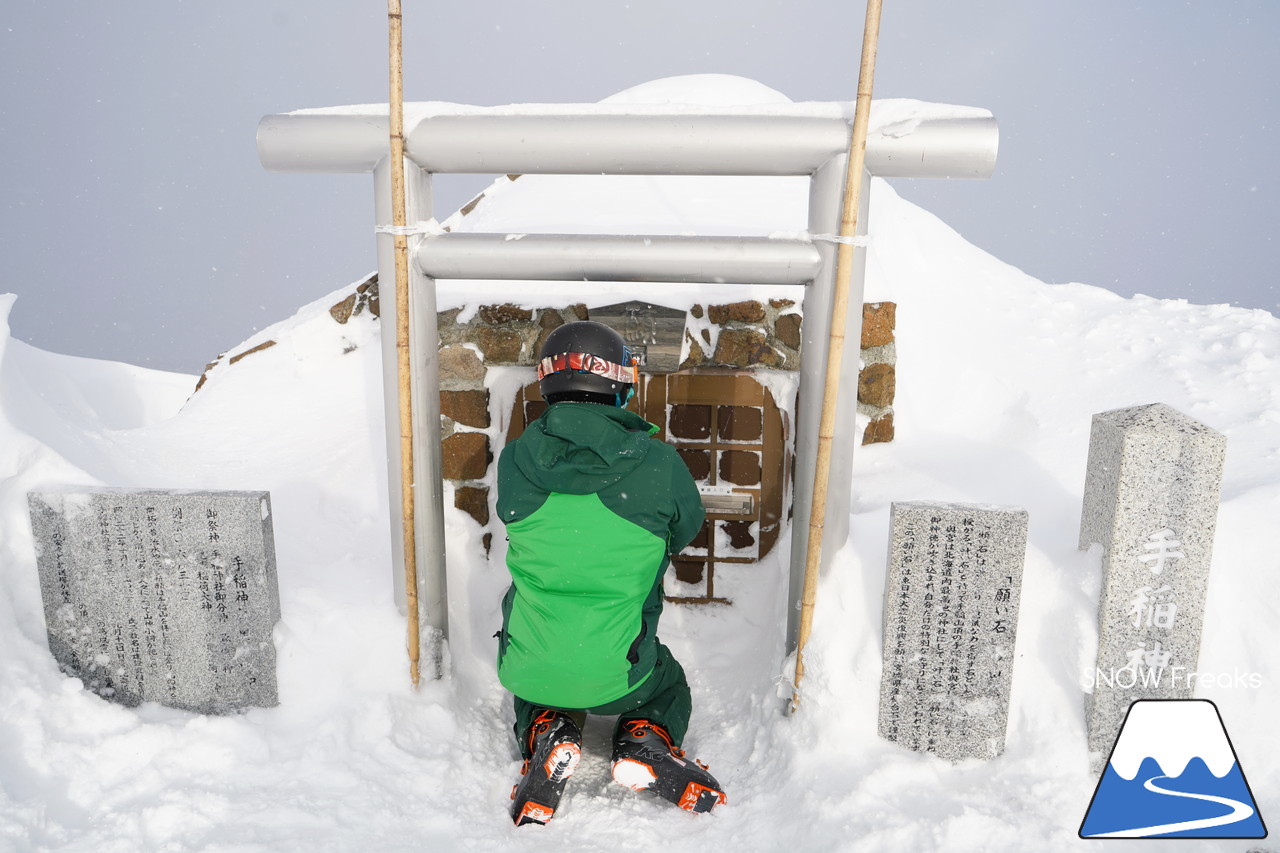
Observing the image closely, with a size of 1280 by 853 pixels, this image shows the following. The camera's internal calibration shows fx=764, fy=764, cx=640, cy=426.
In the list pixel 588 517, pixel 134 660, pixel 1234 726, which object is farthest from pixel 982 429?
pixel 134 660

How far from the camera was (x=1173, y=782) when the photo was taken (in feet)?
7.05

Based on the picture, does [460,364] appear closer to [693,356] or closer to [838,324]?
[693,356]

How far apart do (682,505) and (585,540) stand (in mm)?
331

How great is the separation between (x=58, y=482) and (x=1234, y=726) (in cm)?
379

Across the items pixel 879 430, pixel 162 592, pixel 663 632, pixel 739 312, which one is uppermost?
pixel 739 312

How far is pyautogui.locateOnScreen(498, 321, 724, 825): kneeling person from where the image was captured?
2.27 metres

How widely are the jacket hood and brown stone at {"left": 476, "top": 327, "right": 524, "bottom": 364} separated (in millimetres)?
945

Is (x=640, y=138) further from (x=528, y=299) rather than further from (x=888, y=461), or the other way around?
(x=888, y=461)

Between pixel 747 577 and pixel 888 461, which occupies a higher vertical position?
pixel 888 461

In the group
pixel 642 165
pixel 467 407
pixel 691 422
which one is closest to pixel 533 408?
pixel 467 407

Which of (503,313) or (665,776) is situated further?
(503,313)

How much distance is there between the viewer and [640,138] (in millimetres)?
2350

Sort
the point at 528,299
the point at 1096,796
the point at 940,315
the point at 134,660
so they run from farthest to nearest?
the point at 940,315 → the point at 528,299 → the point at 134,660 → the point at 1096,796

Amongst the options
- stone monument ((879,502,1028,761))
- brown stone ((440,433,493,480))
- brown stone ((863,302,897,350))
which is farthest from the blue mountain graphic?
brown stone ((440,433,493,480))
